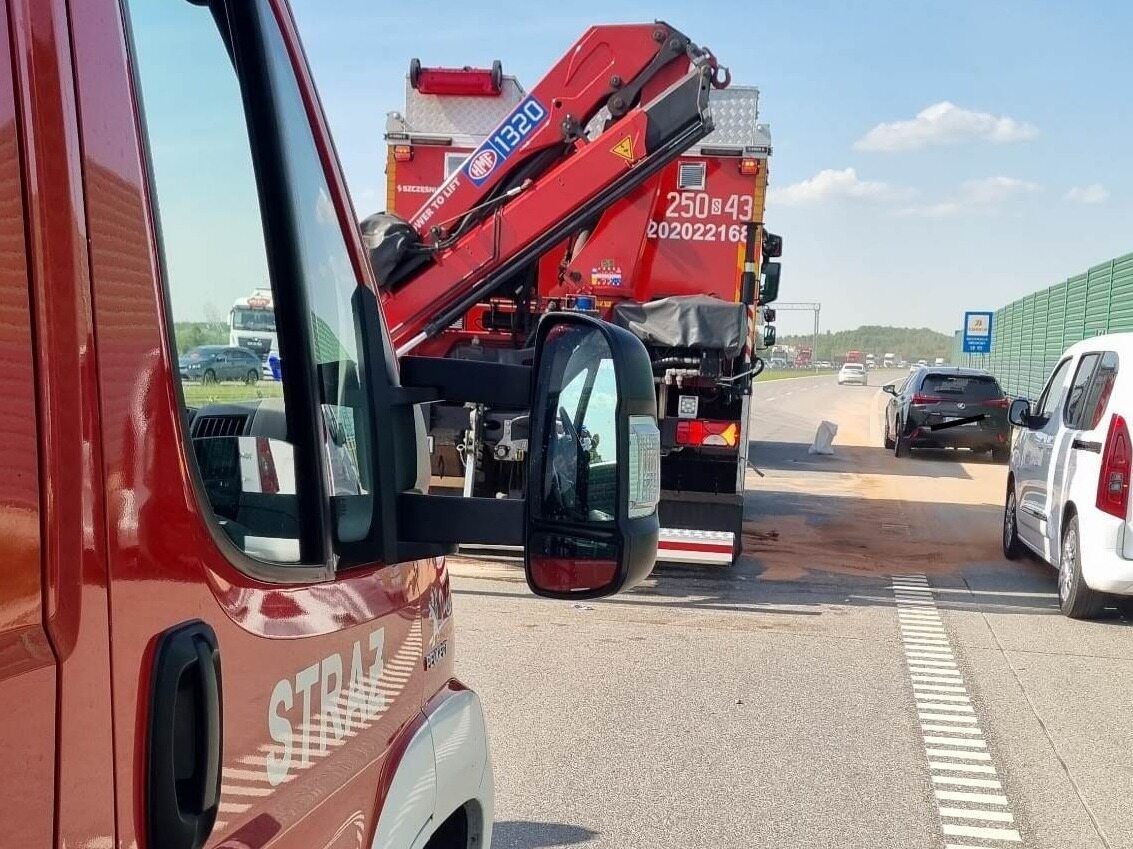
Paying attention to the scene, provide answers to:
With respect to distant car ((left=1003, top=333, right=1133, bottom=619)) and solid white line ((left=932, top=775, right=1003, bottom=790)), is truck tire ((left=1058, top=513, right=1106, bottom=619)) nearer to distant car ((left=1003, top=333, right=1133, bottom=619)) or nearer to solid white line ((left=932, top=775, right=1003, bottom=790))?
distant car ((left=1003, top=333, right=1133, bottom=619))

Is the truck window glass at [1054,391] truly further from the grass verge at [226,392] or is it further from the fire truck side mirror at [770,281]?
the grass verge at [226,392]

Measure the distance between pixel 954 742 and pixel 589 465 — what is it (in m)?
4.16

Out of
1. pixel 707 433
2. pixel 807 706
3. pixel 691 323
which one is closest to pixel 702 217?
pixel 691 323

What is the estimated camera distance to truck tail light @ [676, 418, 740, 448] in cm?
849

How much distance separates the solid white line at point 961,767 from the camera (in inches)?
193

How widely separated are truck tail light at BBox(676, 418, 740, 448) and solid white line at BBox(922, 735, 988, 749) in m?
3.45

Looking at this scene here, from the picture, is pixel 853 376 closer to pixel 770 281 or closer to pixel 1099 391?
pixel 770 281

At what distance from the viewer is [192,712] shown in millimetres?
1384

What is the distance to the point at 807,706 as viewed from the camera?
Answer: 5.75m

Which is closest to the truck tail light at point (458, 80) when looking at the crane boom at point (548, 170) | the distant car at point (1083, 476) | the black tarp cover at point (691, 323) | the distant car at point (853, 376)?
the crane boom at point (548, 170)

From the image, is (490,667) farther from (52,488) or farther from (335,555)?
(52,488)

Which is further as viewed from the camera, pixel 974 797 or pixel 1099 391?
pixel 1099 391

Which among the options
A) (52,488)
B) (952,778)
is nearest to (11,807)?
(52,488)

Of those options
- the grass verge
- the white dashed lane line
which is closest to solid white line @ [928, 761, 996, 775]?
the white dashed lane line
